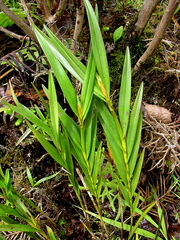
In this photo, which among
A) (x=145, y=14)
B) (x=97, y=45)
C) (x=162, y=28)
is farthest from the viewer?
(x=145, y=14)

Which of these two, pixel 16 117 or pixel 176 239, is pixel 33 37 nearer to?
pixel 16 117

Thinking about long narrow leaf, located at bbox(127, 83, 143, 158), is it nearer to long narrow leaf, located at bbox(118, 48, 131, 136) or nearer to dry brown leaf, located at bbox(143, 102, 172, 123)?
long narrow leaf, located at bbox(118, 48, 131, 136)

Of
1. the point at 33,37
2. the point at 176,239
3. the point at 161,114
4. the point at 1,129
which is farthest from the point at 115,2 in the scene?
the point at 176,239

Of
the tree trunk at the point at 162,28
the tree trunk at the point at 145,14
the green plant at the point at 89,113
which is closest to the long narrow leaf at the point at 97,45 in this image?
the green plant at the point at 89,113

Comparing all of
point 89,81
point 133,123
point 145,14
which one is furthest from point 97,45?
point 145,14

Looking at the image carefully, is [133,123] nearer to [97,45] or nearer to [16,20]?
[97,45]

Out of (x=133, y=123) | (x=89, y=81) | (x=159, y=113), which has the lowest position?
(x=159, y=113)

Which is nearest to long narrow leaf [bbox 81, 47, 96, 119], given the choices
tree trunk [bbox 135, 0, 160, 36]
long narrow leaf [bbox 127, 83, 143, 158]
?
long narrow leaf [bbox 127, 83, 143, 158]

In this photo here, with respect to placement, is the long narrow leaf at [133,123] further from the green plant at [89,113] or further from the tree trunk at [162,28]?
the tree trunk at [162,28]
